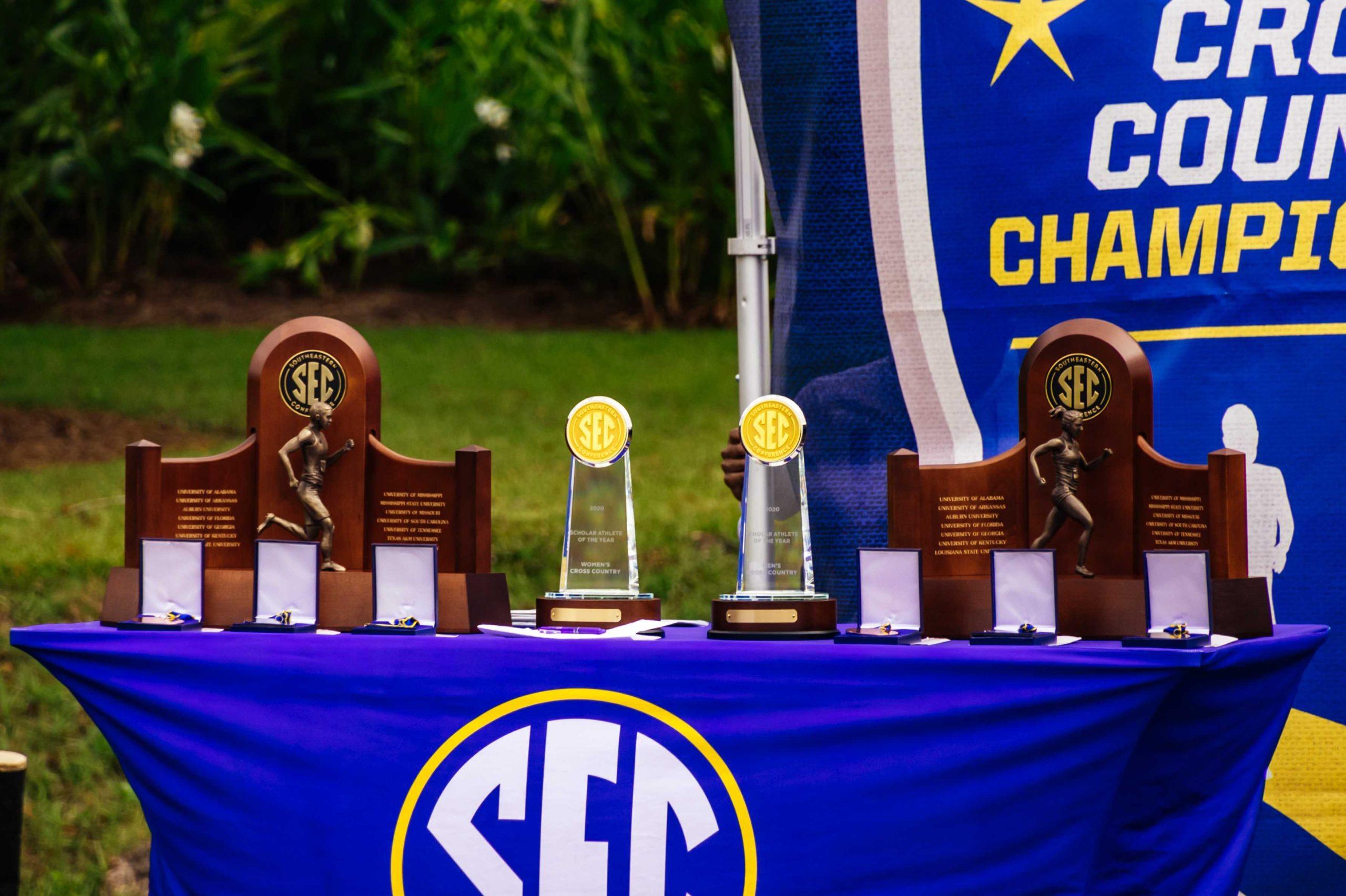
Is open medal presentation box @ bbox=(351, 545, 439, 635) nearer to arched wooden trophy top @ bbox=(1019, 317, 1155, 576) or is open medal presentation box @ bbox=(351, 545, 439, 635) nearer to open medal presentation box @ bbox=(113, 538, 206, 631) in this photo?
open medal presentation box @ bbox=(113, 538, 206, 631)

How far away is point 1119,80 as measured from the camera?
2.95 m

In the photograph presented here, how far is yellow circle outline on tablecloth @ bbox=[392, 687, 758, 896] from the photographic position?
230cm

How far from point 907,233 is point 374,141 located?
7.07 m

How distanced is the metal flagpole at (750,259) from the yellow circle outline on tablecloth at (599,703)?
119cm

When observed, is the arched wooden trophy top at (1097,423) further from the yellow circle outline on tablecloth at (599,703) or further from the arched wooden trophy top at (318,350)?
the arched wooden trophy top at (318,350)

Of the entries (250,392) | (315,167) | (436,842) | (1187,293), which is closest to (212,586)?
(250,392)

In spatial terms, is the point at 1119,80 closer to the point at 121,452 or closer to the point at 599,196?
the point at 121,452

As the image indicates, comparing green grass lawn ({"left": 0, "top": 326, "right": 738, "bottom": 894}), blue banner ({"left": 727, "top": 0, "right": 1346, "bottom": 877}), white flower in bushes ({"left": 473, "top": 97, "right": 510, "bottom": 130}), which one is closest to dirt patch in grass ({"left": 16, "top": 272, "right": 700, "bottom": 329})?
green grass lawn ({"left": 0, "top": 326, "right": 738, "bottom": 894})

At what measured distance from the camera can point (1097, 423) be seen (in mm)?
2416

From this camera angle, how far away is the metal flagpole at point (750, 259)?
3.43m

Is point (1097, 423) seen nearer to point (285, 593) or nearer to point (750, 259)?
point (750, 259)

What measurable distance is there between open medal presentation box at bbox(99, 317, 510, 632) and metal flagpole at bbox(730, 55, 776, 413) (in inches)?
40.1

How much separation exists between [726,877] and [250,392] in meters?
1.13

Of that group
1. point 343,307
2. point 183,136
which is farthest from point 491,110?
point 183,136
